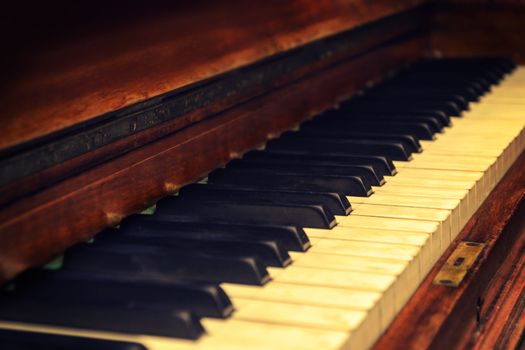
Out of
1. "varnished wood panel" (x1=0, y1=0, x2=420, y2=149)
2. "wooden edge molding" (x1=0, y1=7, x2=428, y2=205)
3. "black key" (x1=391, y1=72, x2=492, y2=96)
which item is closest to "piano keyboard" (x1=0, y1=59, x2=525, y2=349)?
"wooden edge molding" (x1=0, y1=7, x2=428, y2=205)

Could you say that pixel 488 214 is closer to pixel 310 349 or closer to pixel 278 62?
pixel 278 62

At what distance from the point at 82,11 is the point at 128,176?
0.40 metres

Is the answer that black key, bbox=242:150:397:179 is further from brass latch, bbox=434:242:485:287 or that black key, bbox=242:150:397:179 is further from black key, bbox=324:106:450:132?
black key, bbox=324:106:450:132

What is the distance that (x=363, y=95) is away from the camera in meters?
3.33

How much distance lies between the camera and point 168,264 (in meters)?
1.69

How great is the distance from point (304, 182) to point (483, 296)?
53 centimetres

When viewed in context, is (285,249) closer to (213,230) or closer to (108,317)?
(213,230)

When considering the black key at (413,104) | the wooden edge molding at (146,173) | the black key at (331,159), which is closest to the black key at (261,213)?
the wooden edge molding at (146,173)

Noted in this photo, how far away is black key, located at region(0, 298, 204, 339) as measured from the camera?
1.43 m

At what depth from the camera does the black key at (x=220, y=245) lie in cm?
172

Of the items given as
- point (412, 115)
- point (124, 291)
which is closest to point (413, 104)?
point (412, 115)

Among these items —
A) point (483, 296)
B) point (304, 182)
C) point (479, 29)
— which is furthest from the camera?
point (479, 29)

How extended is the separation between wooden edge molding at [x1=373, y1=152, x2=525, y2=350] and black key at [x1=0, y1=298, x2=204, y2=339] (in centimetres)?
35

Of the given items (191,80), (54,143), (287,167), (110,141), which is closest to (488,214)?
(287,167)
